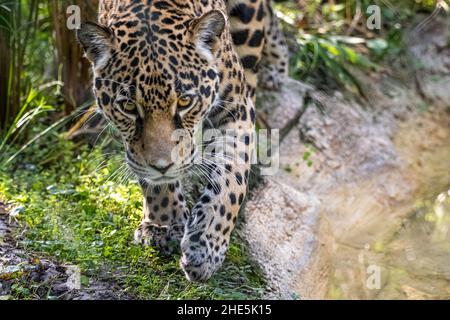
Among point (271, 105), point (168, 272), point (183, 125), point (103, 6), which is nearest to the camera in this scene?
point (183, 125)

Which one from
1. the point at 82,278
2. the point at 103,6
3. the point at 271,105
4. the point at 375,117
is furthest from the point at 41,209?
the point at 375,117

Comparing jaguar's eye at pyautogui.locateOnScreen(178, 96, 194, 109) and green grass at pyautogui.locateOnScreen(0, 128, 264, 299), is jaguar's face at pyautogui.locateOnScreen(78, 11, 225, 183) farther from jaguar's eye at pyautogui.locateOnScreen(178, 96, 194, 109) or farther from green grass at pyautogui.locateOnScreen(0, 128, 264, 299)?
green grass at pyautogui.locateOnScreen(0, 128, 264, 299)

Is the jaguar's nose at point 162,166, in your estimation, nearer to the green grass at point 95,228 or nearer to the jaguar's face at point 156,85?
the jaguar's face at point 156,85

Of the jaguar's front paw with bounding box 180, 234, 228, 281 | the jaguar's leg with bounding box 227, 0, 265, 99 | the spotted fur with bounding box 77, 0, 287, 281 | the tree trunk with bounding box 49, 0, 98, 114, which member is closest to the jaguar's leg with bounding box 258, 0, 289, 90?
the jaguar's leg with bounding box 227, 0, 265, 99

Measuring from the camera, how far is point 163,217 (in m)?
7.81

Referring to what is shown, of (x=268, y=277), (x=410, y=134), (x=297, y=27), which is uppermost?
(x=297, y=27)

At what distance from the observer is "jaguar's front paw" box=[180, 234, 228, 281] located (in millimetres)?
7188

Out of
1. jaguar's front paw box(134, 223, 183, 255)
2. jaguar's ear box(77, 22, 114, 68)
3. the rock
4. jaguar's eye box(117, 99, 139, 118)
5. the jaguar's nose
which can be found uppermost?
jaguar's ear box(77, 22, 114, 68)

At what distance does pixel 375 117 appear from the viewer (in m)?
11.5

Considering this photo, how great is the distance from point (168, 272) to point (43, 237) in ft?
3.78

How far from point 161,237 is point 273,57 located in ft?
12.1

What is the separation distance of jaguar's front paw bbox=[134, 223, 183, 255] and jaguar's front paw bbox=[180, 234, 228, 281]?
0.35m

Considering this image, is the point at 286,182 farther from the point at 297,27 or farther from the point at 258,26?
the point at 297,27

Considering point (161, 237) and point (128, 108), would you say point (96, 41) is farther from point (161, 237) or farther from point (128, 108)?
point (161, 237)
